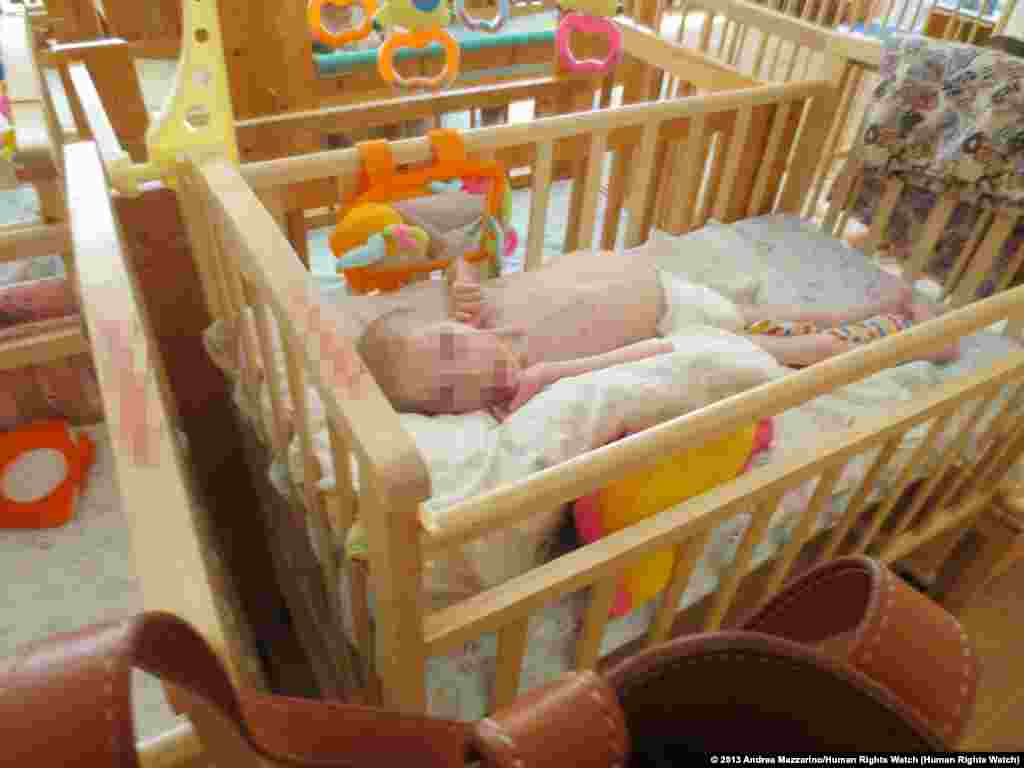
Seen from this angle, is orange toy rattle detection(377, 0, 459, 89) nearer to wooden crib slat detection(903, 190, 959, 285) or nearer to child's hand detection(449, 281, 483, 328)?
child's hand detection(449, 281, 483, 328)

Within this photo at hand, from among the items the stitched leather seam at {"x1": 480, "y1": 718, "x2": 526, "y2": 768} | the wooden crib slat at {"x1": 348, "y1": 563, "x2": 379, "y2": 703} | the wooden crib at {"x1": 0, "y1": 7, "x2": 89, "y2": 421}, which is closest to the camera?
the stitched leather seam at {"x1": 480, "y1": 718, "x2": 526, "y2": 768}

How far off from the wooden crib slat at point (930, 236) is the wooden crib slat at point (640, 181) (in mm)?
619

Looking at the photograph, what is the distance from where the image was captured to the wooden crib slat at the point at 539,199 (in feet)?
4.16

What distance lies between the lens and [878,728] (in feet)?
1.38

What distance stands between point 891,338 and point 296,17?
1.44 meters

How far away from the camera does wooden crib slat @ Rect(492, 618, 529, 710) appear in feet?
2.36

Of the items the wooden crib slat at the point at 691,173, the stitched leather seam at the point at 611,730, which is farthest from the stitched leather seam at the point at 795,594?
the wooden crib slat at the point at 691,173

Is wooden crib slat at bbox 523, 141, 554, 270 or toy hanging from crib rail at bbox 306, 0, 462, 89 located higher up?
toy hanging from crib rail at bbox 306, 0, 462, 89

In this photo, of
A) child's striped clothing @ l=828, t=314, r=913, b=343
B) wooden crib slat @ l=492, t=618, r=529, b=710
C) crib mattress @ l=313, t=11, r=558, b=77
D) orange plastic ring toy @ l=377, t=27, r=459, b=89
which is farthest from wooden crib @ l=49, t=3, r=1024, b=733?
crib mattress @ l=313, t=11, r=558, b=77

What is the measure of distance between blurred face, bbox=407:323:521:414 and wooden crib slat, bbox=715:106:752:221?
807mm

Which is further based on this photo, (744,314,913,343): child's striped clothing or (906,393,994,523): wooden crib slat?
(744,314,913,343): child's striped clothing

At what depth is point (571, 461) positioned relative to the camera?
60 centimetres

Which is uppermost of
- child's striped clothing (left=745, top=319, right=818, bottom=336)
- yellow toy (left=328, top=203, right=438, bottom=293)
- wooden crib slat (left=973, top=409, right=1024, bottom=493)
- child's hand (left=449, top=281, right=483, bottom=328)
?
yellow toy (left=328, top=203, right=438, bottom=293)

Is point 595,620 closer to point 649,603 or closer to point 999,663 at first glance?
point 649,603
